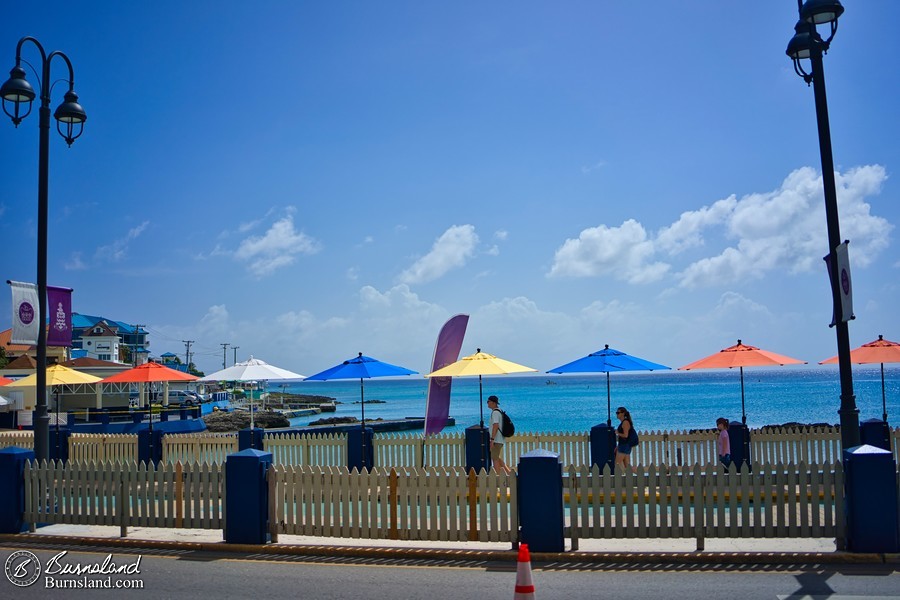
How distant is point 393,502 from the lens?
33.9ft

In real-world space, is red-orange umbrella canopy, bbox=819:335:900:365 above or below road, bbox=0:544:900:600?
above

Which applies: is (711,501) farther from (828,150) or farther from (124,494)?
(124,494)

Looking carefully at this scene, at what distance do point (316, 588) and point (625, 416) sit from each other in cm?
816

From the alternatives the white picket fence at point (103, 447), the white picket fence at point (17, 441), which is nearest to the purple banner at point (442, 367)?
the white picket fence at point (103, 447)

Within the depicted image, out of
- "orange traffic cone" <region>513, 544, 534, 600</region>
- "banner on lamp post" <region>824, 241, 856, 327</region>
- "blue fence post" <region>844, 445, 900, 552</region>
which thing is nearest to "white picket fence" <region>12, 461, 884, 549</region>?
"blue fence post" <region>844, 445, 900, 552</region>

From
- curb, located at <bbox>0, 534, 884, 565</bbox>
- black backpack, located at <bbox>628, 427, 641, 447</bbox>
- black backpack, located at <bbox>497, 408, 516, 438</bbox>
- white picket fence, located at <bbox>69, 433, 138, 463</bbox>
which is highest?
black backpack, located at <bbox>497, 408, 516, 438</bbox>

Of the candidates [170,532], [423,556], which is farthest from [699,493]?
[170,532]

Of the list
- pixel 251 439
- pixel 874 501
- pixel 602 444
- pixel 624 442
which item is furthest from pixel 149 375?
pixel 874 501

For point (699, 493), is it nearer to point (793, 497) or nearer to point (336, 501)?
point (793, 497)

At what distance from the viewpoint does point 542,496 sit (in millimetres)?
9805

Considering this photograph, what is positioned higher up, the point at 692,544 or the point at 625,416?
the point at 625,416

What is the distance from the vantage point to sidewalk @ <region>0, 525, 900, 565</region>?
9.40m

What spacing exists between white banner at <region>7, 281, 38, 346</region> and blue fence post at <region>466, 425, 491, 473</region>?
8564mm

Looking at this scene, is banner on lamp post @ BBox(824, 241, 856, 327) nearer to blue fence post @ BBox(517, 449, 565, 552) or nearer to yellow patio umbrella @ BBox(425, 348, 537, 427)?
blue fence post @ BBox(517, 449, 565, 552)
